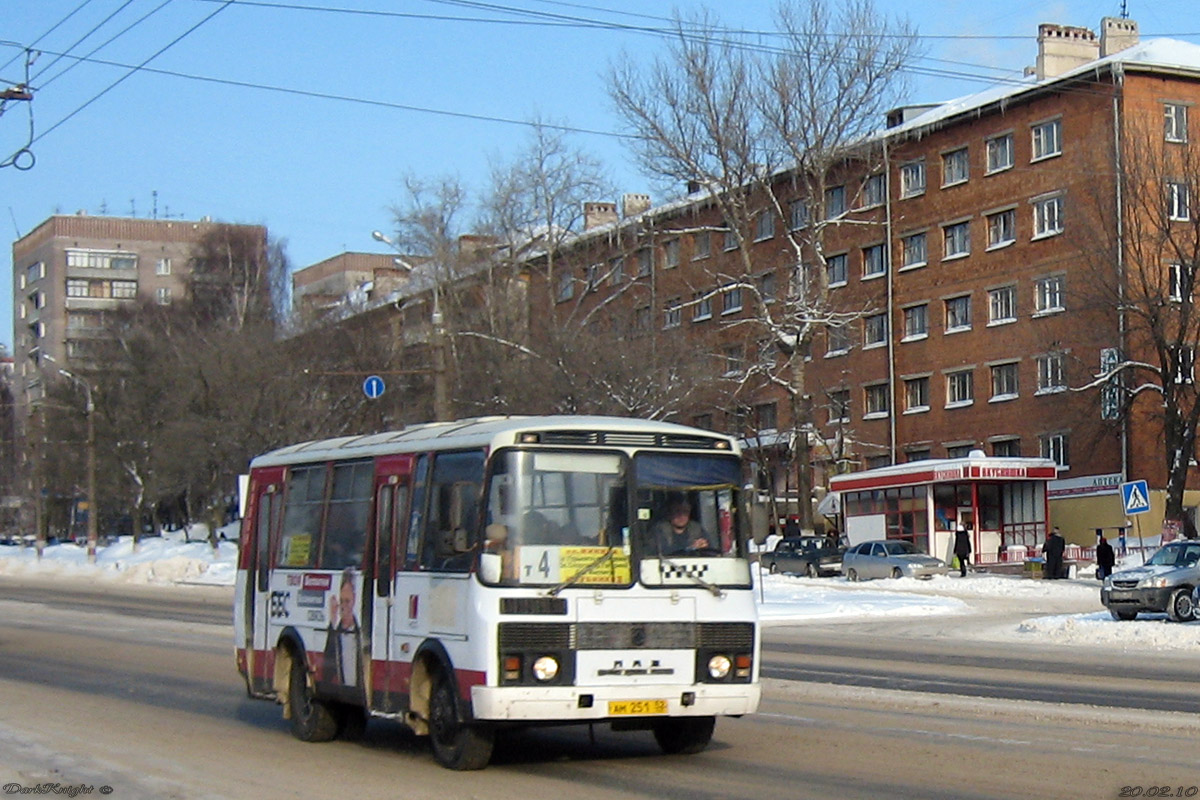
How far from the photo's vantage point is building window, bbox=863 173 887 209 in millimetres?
67938

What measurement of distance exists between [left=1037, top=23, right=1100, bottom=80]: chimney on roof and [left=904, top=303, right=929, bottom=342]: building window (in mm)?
9911

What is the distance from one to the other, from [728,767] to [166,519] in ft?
340

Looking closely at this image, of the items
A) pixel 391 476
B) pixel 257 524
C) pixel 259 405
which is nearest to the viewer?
pixel 391 476

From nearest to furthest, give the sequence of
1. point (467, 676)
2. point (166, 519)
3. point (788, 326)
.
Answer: point (467, 676) → point (788, 326) → point (166, 519)

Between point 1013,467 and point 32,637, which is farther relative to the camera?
point 1013,467

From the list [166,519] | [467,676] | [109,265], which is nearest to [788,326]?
[467,676]

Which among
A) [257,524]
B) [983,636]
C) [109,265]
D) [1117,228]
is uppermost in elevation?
Result: [109,265]

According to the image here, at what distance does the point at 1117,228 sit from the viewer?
5338 cm

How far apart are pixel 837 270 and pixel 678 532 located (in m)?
60.5

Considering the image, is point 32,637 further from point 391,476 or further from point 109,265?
point 109,265

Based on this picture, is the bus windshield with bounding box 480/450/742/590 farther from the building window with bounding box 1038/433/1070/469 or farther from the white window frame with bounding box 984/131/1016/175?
the white window frame with bounding box 984/131/1016/175

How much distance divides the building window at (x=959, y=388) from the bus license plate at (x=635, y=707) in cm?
5377

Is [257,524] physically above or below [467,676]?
above

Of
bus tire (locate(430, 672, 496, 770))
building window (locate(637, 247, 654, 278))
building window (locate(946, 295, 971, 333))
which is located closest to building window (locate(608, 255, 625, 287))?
building window (locate(637, 247, 654, 278))
